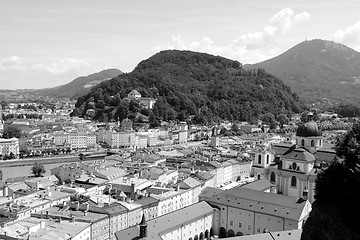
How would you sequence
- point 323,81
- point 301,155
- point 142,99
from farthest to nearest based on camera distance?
point 323,81 → point 142,99 → point 301,155

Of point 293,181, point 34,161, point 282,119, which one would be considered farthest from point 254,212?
point 282,119

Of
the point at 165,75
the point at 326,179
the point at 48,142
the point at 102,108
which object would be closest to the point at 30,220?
the point at 326,179

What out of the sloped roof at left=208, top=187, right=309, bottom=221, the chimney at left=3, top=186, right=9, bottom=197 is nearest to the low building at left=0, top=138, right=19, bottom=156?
the chimney at left=3, top=186, right=9, bottom=197

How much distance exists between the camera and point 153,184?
3341cm

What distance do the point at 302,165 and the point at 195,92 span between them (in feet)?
224

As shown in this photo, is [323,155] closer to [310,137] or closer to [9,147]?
[310,137]

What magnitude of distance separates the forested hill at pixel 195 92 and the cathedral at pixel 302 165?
164ft

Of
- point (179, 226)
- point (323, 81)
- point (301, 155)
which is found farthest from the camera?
point (323, 81)

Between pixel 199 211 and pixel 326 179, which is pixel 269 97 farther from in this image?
pixel 326 179

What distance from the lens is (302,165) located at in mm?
30719

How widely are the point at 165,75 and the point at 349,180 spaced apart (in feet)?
315

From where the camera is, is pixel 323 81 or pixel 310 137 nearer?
pixel 310 137

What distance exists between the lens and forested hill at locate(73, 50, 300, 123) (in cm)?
8681

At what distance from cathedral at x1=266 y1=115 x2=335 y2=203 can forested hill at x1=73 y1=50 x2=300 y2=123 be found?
164 ft
